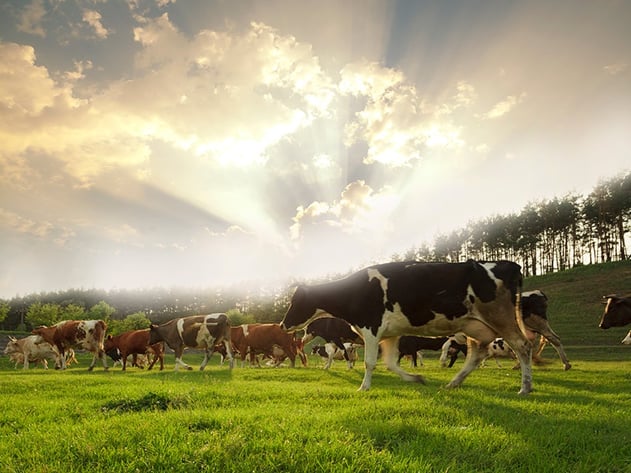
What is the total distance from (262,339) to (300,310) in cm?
1233

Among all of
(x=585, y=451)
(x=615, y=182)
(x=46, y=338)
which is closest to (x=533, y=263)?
(x=615, y=182)

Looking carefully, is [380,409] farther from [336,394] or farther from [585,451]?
[585,451]

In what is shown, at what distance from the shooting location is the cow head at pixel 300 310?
12469mm

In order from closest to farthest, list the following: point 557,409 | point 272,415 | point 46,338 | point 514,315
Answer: point 272,415, point 557,409, point 514,315, point 46,338

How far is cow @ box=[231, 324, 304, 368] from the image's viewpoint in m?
23.5

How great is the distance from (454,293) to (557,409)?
3418 mm

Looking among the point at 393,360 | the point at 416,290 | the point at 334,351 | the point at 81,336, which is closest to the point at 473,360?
the point at 393,360

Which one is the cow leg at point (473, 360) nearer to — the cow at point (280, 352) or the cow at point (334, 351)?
the cow at point (334, 351)

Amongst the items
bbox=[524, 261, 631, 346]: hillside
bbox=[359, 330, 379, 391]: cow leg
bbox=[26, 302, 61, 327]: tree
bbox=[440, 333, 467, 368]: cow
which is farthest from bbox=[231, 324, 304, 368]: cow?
bbox=[26, 302, 61, 327]: tree

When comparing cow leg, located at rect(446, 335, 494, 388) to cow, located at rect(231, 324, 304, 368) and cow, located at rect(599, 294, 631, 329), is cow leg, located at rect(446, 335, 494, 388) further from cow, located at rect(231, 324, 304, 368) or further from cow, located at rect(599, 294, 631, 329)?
cow, located at rect(231, 324, 304, 368)

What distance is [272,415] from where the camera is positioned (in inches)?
235

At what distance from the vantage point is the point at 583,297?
5288 centimetres

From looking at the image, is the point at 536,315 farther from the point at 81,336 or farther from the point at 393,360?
the point at 81,336

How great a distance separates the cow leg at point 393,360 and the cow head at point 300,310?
2264mm
